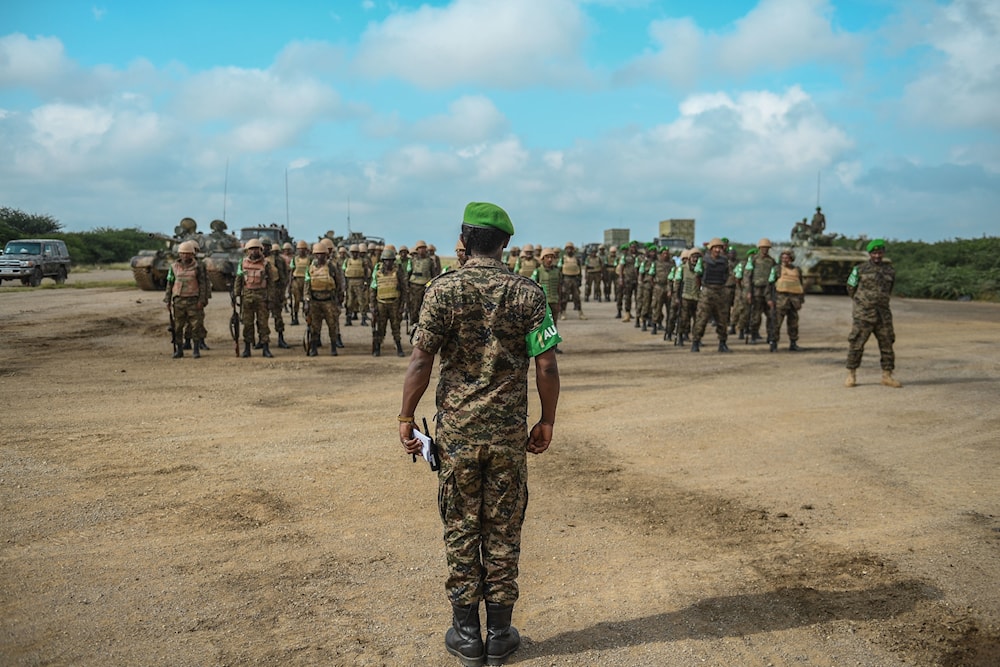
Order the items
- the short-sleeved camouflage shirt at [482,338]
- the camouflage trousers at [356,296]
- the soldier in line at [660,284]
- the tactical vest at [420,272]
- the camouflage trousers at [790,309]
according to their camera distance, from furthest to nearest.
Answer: the camouflage trousers at [356,296] < the soldier in line at [660,284] < the tactical vest at [420,272] < the camouflage trousers at [790,309] < the short-sleeved camouflage shirt at [482,338]

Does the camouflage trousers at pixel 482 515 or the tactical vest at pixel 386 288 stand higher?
the tactical vest at pixel 386 288

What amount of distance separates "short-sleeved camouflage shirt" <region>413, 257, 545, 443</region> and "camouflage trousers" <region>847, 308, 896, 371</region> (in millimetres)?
8290

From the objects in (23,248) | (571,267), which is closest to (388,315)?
(571,267)

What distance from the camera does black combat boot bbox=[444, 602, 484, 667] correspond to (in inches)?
153

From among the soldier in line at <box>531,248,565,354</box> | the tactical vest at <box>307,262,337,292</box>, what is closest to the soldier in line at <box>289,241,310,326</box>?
the tactical vest at <box>307,262,337,292</box>

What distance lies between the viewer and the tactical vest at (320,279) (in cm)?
1380

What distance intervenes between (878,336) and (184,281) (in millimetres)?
10321

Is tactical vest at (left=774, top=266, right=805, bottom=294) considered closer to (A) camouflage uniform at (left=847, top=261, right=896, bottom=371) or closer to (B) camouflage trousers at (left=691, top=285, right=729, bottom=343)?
(B) camouflage trousers at (left=691, top=285, right=729, bottom=343)

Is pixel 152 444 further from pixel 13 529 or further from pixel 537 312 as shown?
pixel 537 312

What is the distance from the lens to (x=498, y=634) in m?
3.92

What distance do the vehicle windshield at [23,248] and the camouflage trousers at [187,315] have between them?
18364 millimetres

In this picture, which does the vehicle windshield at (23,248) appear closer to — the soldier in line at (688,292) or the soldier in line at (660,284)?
the soldier in line at (660,284)

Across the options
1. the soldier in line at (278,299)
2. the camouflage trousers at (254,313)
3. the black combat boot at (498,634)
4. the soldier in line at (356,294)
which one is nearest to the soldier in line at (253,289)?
the camouflage trousers at (254,313)

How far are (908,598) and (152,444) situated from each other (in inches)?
247
